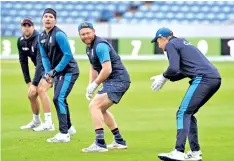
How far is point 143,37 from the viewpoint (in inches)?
1351

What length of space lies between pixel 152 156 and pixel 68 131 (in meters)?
2.64

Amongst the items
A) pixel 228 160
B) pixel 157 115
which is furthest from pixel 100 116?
pixel 157 115

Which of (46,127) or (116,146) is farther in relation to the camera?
(46,127)

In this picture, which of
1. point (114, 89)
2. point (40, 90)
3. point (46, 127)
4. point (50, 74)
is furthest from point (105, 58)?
point (46, 127)

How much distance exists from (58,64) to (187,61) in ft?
9.54

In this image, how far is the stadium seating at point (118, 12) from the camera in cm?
3953

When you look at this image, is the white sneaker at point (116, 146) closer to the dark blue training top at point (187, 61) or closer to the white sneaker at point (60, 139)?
the white sneaker at point (60, 139)

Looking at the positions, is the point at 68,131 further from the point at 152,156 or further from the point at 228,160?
the point at 228,160

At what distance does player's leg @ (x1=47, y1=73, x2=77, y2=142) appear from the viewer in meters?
11.4

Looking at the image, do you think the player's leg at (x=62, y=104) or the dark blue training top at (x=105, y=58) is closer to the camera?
the dark blue training top at (x=105, y=58)

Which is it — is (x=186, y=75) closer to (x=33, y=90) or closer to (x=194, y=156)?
(x=194, y=156)

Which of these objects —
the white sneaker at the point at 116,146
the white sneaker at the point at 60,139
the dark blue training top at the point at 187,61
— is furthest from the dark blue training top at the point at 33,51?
the dark blue training top at the point at 187,61

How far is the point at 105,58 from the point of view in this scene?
10172 mm

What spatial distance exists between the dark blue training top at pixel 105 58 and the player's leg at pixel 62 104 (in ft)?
3.65
